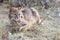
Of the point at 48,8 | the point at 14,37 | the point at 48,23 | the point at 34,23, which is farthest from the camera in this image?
the point at 48,8

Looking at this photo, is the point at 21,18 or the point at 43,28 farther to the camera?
the point at 43,28

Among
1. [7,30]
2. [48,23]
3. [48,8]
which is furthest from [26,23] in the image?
[48,8]

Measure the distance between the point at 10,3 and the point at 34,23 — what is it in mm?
1944

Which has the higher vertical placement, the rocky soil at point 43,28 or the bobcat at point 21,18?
the bobcat at point 21,18

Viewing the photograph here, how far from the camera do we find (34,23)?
196 inches

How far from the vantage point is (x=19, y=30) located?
4.62m

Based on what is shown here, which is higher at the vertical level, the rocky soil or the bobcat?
the bobcat

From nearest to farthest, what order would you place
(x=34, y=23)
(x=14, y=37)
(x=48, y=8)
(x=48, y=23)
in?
(x=14, y=37) → (x=34, y=23) → (x=48, y=23) → (x=48, y=8)

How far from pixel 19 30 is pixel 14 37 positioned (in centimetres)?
24

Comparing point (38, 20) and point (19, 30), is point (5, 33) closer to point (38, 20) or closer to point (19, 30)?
point (19, 30)

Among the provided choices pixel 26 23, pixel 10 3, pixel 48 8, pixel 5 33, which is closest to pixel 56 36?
pixel 26 23

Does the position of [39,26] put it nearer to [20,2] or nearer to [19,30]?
[19,30]

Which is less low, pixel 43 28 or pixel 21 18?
pixel 21 18

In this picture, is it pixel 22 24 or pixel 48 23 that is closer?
pixel 22 24
